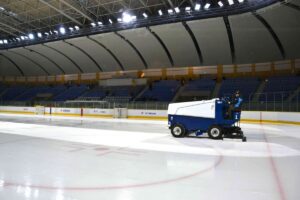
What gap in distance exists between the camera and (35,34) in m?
28.0

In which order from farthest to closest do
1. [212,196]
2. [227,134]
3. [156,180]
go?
1. [227,134]
2. [156,180]
3. [212,196]

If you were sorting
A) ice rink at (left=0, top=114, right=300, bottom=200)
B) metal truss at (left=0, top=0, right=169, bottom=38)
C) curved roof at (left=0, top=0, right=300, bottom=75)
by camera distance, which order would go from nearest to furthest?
ice rink at (left=0, top=114, right=300, bottom=200)
curved roof at (left=0, top=0, right=300, bottom=75)
metal truss at (left=0, top=0, right=169, bottom=38)

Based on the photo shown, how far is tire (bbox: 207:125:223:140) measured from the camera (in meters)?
8.82

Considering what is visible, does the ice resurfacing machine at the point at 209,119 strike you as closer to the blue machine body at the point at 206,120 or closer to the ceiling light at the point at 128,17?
the blue machine body at the point at 206,120

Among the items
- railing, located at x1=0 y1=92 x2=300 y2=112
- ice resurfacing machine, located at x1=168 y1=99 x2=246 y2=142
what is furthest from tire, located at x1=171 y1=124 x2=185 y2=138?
railing, located at x1=0 y1=92 x2=300 y2=112

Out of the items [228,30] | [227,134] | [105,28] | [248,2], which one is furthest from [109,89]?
[227,134]

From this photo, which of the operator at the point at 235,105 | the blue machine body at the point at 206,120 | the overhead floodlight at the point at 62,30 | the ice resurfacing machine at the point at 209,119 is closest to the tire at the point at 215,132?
the ice resurfacing machine at the point at 209,119

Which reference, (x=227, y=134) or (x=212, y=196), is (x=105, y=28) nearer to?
(x=227, y=134)

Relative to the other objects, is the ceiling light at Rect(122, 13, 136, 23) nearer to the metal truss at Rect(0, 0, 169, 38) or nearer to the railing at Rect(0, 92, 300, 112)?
the metal truss at Rect(0, 0, 169, 38)

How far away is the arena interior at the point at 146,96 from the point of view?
4.21 metres

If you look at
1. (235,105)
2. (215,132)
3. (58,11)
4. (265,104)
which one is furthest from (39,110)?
(235,105)

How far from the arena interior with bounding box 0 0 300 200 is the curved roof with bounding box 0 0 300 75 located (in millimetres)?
125

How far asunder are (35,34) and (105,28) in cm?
915

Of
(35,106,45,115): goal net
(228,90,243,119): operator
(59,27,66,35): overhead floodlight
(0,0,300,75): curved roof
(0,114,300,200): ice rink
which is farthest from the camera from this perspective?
(35,106,45,115): goal net
